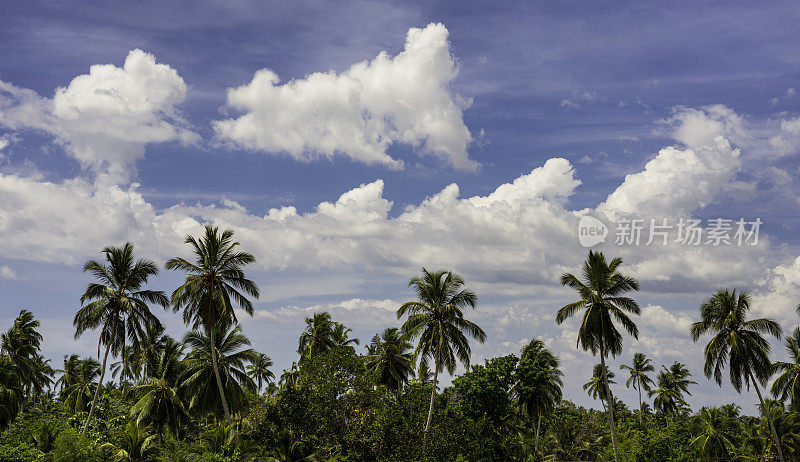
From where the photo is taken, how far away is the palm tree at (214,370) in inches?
1688

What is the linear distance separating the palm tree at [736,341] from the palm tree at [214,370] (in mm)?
37278

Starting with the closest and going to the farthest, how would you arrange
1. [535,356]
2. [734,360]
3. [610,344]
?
[610,344] → [734,360] → [535,356]

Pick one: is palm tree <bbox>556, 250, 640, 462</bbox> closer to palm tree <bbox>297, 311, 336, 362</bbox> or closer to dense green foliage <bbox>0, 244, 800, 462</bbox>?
dense green foliage <bbox>0, 244, 800, 462</bbox>

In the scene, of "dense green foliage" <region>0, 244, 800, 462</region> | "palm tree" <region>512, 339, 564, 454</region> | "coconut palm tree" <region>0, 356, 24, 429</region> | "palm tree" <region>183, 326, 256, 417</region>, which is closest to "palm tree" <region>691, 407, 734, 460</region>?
"dense green foliage" <region>0, 244, 800, 462</region>

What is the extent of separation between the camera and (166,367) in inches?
1764

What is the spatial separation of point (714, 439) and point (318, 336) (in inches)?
1602

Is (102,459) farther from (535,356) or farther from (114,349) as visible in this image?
(535,356)

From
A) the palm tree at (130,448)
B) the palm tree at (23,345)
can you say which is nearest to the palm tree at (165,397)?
the palm tree at (130,448)

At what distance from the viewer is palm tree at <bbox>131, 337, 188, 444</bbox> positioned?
43156mm

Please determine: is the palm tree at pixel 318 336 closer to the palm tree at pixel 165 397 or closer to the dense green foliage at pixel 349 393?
the dense green foliage at pixel 349 393

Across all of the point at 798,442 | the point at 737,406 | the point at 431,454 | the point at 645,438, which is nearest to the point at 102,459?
the point at 431,454

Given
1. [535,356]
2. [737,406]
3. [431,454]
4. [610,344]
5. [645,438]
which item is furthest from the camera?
[737,406]

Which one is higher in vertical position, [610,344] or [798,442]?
[610,344]

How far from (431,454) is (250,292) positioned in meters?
16.2
